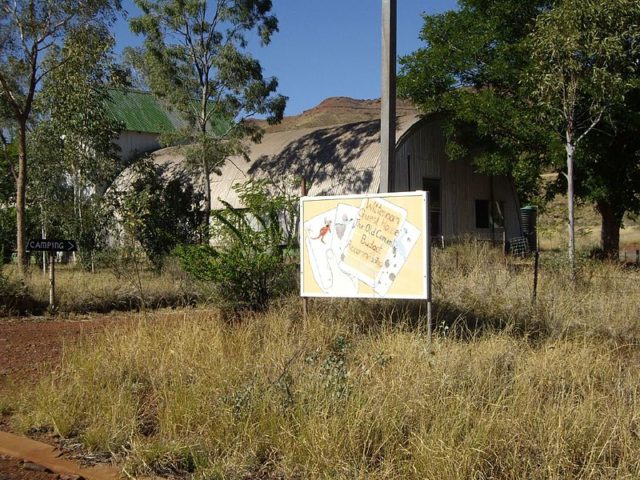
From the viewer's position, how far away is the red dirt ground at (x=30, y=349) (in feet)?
17.2

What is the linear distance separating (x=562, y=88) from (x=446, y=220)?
1359cm

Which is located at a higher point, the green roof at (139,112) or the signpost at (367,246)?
the green roof at (139,112)

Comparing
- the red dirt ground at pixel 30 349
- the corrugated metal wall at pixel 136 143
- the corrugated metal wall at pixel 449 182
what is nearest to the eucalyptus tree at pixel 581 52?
the red dirt ground at pixel 30 349

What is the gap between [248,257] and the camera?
1000 cm

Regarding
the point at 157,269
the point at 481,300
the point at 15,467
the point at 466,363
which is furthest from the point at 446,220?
the point at 15,467

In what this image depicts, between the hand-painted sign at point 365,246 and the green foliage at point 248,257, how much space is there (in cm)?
170

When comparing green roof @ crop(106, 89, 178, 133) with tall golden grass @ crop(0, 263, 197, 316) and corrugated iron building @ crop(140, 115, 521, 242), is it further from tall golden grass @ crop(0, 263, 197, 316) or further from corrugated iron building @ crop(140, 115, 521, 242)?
tall golden grass @ crop(0, 263, 197, 316)

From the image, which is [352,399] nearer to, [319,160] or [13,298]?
[13,298]

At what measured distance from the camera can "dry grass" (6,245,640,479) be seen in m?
4.72

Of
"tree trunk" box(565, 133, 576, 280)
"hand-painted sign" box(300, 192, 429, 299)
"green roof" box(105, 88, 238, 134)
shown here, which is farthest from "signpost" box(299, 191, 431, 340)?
"green roof" box(105, 88, 238, 134)

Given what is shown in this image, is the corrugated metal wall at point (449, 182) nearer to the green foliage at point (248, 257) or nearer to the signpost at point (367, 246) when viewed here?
the green foliage at point (248, 257)

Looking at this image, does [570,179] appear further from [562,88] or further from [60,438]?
[60,438]

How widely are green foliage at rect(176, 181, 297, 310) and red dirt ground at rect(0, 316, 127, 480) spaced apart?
170 cm

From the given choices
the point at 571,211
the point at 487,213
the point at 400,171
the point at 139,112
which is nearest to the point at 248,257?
the point at 571,211
